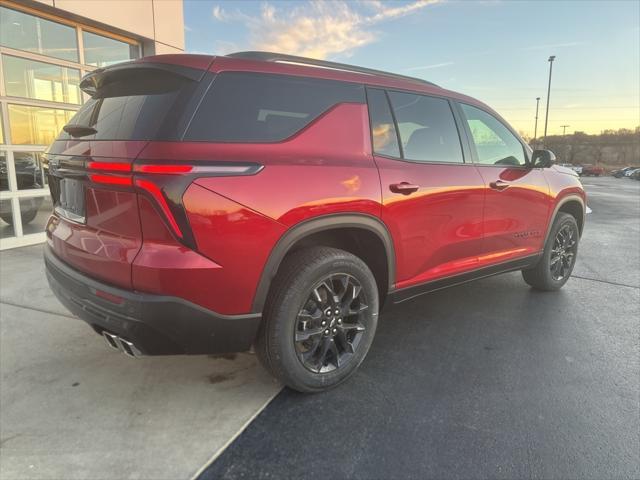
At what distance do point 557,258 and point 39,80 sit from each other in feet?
23.2

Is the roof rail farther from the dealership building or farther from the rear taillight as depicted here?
the dealership building

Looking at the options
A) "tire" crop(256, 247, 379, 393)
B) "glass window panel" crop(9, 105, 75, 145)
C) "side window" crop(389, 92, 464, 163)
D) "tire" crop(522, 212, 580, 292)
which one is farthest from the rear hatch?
"glass window panel" crop(9, 105, 75, 145)

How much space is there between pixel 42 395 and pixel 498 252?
345 cm

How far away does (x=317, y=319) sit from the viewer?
2.66 meters

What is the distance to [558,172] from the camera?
450 centimetres

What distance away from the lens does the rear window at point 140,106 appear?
2152 millimetres

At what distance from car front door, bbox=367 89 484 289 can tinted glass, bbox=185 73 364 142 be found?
0.44m

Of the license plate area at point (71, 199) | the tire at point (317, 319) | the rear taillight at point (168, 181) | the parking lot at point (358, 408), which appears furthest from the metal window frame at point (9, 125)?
the tire at point (317, 319)

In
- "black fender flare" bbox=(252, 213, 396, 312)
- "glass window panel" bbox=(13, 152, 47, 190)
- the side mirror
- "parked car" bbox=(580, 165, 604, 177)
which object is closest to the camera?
"black fender flare" bbox=(252, 213, 396, 312)

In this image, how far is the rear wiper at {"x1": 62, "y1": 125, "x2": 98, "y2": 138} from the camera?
246 cm

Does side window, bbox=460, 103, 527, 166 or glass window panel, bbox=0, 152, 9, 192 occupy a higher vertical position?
side window, bbox=460, 103, 527, 166

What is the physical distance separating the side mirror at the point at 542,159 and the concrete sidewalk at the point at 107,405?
9.76ft

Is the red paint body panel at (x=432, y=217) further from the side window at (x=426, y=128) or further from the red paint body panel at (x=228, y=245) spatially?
the red paint body panel at (x=228, y=245)

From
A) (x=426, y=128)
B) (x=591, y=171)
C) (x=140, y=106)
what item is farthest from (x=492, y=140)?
(x=591, y=171)
